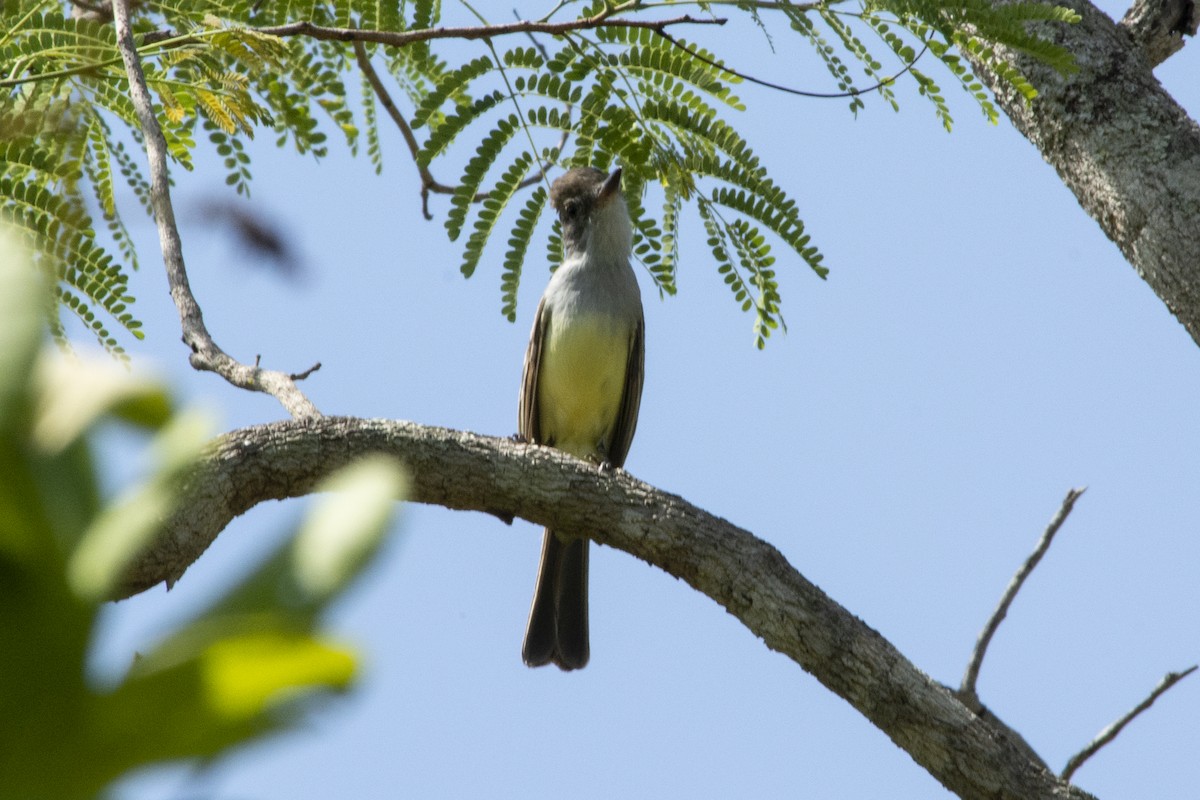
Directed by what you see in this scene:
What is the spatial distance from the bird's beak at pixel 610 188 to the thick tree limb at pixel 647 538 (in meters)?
2.01

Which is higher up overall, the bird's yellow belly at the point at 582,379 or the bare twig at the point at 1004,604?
the bird's yellow belly at the point at 582,379

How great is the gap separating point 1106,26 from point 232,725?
4769mm

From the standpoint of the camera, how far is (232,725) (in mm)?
467

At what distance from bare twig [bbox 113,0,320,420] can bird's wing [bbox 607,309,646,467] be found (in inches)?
121

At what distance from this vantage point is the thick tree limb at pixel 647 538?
3340 mm

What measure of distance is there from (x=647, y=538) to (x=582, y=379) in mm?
2714

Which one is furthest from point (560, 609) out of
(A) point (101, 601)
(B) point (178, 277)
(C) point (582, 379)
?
(A) point (101, 601)

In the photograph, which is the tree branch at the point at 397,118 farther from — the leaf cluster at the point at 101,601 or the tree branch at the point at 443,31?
the leaf cluster at the point at 101,601

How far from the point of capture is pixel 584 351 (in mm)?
6406

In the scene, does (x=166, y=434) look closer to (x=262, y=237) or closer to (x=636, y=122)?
(x=262, y=237)

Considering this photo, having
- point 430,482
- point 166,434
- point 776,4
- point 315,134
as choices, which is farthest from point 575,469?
point 166,434

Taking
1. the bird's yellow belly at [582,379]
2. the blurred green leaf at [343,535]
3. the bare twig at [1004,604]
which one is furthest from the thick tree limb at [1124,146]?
the blurred green leaf at [343,535]

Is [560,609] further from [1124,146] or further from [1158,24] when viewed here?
[1158,24]

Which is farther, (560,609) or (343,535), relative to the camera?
(560,609)
